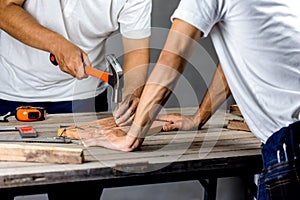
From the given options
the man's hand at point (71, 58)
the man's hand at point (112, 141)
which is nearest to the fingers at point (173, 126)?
the man's hand at point (112, 141)

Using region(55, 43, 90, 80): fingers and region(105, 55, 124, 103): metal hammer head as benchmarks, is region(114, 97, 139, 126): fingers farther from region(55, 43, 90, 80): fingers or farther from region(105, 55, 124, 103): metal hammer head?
region(55, 43, 90, 80): fingers

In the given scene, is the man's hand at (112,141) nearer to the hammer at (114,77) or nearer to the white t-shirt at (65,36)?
the hammer at (114,77)

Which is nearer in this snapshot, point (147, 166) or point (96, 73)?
point (147, 166)

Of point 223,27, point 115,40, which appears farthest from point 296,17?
point 115,40

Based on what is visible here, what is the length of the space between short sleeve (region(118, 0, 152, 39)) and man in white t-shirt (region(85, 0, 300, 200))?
79 cm

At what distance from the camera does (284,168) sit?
1.14 metres

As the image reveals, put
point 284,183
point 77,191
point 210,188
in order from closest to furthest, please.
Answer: point 284,183
point 77,191
point 210,188

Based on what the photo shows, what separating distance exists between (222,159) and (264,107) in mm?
191

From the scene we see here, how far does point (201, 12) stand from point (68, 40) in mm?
888

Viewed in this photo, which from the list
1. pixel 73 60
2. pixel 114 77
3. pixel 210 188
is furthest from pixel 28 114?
pixel 210 188

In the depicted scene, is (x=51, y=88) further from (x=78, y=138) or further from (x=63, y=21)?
(x=78, y=138)

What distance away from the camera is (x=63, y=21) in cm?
200

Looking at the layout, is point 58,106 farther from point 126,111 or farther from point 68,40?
point 126,111

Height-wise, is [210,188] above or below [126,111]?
below
